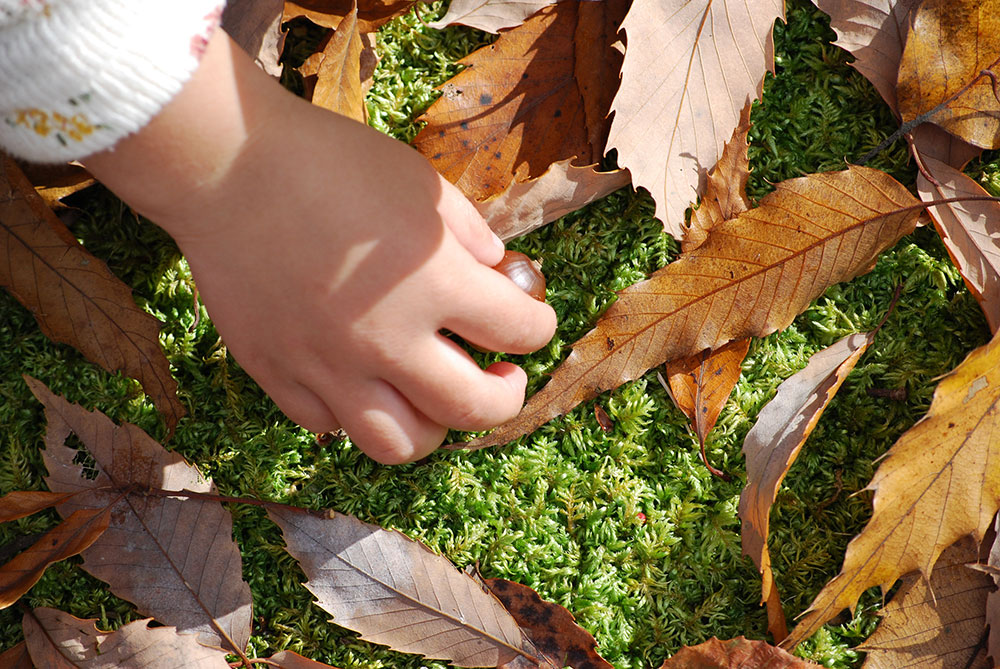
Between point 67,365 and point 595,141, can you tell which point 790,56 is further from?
point 67,365

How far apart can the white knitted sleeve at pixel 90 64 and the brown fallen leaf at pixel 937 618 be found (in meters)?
1.53

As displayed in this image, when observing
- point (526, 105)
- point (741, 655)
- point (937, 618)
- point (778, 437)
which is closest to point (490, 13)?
point (526, 105)

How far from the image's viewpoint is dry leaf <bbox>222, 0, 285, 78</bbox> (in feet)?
4.56

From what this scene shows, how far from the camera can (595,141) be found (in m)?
1.48

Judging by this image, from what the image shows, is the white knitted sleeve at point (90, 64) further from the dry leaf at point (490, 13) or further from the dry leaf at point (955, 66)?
the dry leaf at point (955, 66)

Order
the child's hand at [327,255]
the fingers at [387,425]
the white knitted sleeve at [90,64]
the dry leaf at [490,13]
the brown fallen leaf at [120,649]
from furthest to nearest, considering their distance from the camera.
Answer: the dry leaf at [490,13] → the brown fallen leaf at [120,649] → the fingers at [387,425] → the child's hand at [327,255] → the white knitted sleeve at [90,64]

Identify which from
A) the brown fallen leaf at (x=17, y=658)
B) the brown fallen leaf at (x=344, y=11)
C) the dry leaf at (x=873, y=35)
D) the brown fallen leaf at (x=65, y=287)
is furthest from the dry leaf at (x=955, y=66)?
the brown fallen leaf at (x=17, y=658)

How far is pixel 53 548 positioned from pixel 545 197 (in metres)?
1.15

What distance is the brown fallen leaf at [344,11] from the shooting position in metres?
1.45

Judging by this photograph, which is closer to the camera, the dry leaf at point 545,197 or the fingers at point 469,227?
the fingers at point 469,227

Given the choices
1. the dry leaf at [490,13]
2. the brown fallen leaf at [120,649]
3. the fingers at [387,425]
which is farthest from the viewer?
the dry leaf at [490,13]

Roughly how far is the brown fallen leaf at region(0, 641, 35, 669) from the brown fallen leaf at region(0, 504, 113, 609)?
0.36ft

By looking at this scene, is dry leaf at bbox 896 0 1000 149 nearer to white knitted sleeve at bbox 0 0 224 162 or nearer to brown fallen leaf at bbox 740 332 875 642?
brown fallen leaf at bbox 740 332 875 642

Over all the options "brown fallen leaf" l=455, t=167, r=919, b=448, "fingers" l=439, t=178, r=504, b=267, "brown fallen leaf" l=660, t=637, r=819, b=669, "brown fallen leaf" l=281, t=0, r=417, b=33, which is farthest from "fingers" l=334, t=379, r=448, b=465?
"brown fallen leaf" l=281, t=0, r=417, b=33
